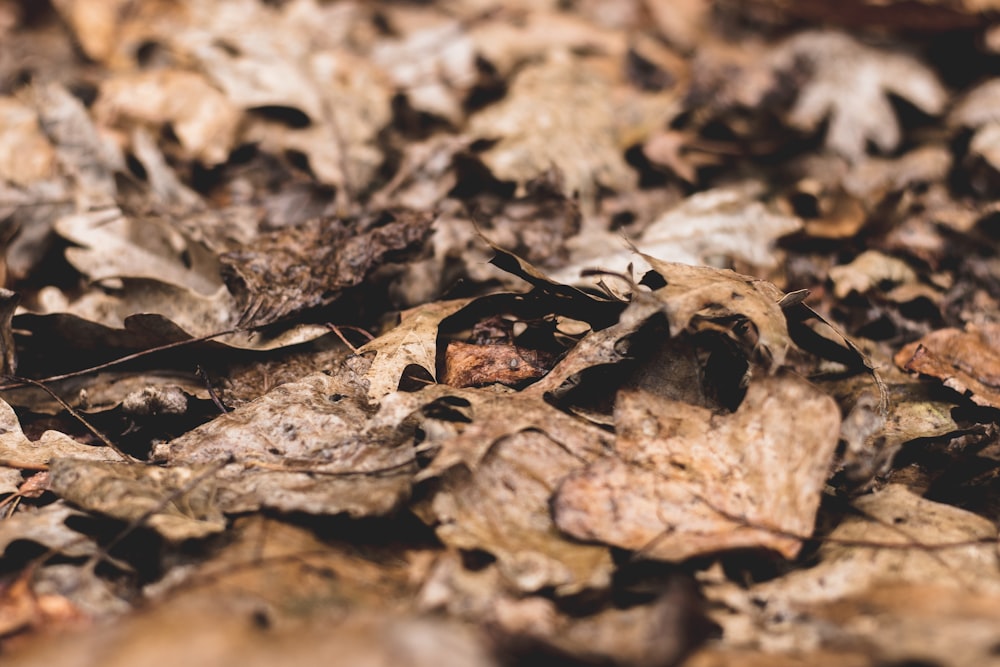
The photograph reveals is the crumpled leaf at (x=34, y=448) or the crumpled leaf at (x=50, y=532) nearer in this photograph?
the crumpled leaf at (x=50, y=532)

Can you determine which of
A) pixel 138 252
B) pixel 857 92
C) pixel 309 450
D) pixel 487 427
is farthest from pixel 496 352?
pixel 857 92

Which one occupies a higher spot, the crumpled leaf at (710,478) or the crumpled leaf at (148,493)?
the crumpled leaf at (710,478)

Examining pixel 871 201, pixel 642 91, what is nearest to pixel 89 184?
pixel 642 91

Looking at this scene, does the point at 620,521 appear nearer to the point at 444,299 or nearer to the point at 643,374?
the point at 643,374

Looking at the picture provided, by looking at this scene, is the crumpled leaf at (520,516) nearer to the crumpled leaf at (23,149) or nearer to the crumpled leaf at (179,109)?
the crumpled leaf at (179,109)

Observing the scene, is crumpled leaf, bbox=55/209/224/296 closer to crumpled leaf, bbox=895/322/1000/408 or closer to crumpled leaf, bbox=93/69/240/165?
crumpled leaf, bbox=93/69/240/165

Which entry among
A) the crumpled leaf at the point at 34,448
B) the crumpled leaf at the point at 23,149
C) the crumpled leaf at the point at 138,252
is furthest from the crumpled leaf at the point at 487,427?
the crumpled leaf at the point at 23,149
